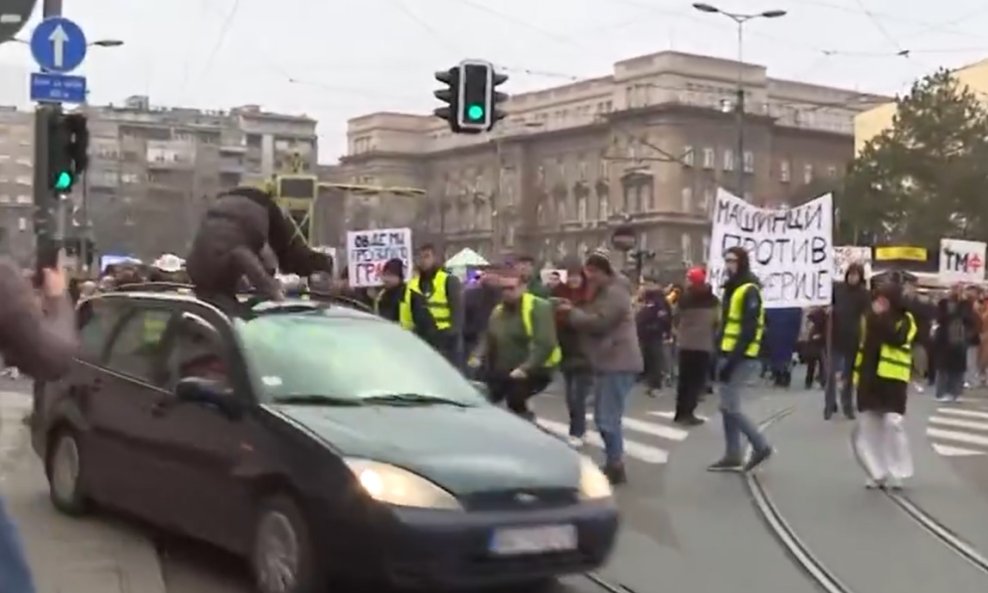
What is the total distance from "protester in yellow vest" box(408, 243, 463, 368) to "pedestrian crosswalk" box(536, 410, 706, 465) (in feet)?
4.34

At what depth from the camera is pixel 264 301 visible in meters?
9.12

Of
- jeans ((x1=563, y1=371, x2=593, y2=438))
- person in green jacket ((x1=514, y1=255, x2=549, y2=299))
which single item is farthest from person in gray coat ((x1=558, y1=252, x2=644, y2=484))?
person in green jacket ((x1=514, y1=255, x2=549, y2=299))

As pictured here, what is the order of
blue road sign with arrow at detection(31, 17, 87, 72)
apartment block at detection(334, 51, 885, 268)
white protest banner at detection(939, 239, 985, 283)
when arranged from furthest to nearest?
apartment block at detection(334, 51, 885, 268)
white protest banner at detection(939, 239, 985, 283)
blue road sign with arrow at detection(31, 17, 87, 72)

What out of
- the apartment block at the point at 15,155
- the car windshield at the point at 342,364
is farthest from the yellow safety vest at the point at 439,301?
the apartment block at the point at 15,155

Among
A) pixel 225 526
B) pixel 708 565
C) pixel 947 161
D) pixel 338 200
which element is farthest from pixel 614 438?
pixel 338 200

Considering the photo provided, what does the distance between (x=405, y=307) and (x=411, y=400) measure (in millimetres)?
7385

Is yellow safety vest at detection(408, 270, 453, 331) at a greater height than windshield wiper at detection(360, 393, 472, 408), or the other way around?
yellow safety vest at detection(408, 270, 453, 331)

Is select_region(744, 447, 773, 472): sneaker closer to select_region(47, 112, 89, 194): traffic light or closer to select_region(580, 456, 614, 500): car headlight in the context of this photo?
select_region(580, 456, 614, 500): car headlight

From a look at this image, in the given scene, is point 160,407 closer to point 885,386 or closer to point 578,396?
point 578,396

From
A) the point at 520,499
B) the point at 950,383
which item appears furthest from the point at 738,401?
the point at 950,383

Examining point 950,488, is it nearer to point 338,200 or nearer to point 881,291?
point 881,291

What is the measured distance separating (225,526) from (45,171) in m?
9.29

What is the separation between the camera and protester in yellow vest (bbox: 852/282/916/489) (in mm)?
12438

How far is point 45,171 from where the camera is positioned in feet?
53.9
